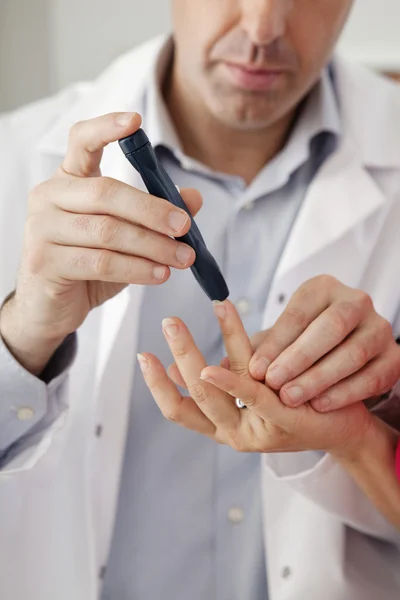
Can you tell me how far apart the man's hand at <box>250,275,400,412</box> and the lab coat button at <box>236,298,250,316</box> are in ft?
0.73

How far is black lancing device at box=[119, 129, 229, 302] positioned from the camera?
0.52 meters

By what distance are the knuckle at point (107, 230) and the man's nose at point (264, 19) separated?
365mm

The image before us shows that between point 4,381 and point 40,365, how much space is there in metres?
0.04

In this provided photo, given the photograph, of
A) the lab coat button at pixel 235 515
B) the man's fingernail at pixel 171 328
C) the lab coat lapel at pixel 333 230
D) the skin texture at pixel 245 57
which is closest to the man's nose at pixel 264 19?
the skin texture at pixel 245 57

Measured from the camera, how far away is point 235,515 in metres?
0.86

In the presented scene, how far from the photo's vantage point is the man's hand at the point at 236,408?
0.57 metres

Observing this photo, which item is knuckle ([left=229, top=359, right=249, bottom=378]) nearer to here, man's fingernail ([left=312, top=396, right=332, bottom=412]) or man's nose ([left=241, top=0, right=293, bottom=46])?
man's fingernail ([left=312, top=396, right=332, bottom=412])

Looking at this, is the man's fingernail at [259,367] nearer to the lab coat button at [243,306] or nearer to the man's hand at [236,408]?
the man's hand at [236,408]

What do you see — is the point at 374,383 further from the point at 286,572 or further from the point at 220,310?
the point at 286,572

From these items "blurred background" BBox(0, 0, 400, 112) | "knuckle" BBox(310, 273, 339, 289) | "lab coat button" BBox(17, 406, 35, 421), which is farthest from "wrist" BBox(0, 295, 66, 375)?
"blurred background" BBox(0, 0, 400, 112)

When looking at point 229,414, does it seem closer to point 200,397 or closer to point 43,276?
point 200,397

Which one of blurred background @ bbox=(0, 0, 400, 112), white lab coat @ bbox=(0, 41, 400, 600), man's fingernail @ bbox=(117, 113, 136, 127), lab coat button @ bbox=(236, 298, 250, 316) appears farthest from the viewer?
blurred background @ bbox=(0, 0, 400, 112)

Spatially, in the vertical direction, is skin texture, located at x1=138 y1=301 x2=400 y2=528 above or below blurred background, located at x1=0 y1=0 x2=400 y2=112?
below

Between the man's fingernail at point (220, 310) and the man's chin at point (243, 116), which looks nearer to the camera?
the man's fingernail at point (220, 310)
